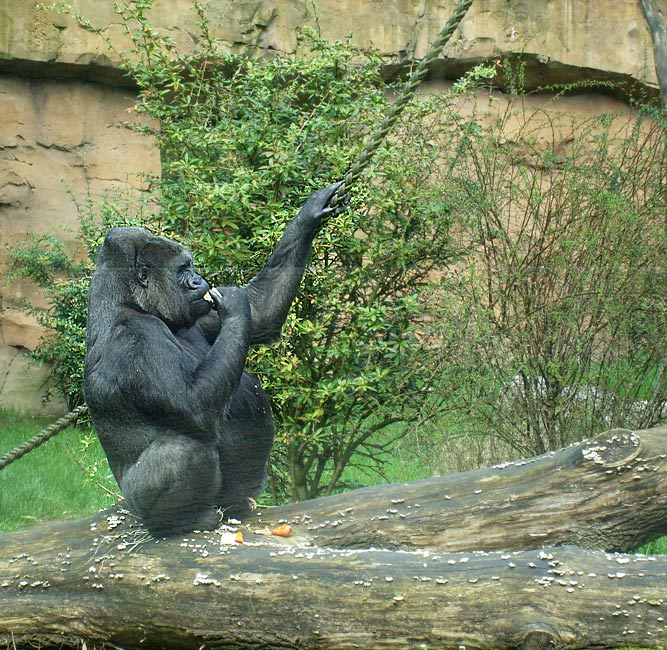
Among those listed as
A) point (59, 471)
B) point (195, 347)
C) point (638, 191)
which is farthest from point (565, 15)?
point (195, 347)

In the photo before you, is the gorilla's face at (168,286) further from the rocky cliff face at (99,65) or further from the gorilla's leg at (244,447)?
the rocky cliff face at (99,65)

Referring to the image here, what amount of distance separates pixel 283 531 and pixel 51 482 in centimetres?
417

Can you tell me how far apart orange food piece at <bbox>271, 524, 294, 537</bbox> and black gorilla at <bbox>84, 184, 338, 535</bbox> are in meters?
0.23

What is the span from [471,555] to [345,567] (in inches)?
17.2

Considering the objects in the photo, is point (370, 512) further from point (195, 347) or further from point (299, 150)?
point (299, 150)

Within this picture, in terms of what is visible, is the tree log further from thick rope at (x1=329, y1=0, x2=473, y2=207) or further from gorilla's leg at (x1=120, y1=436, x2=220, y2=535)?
thick rope at (x1=329, y1=0, x2=473, y2=207)

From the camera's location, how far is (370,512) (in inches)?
151

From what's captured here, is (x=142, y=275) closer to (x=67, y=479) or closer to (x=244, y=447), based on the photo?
(x=244, y=447)

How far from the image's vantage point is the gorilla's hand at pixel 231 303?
144 inches

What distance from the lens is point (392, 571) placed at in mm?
3146

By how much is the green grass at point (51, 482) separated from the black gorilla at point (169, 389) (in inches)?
75.5

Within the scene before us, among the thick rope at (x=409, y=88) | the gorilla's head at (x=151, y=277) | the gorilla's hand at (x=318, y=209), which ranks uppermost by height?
the thick rope at (x=409, y=88)

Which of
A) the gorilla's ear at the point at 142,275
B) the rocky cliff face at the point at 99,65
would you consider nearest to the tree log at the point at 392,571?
the gorilla's ear at the point at 142,275

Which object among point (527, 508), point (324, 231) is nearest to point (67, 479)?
point (324, 231)
